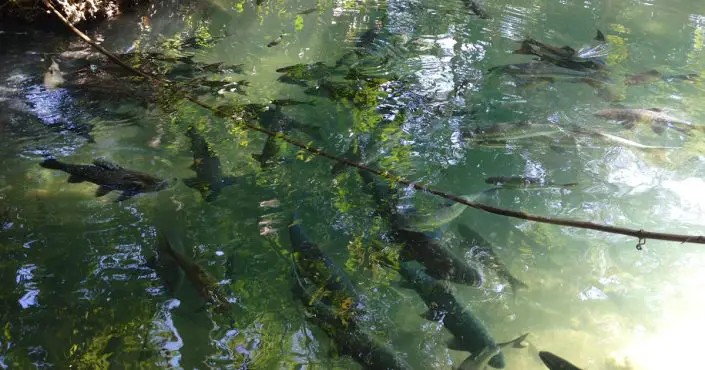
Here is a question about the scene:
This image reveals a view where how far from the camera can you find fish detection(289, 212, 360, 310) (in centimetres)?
319

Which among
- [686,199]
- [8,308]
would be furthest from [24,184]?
[686,199]

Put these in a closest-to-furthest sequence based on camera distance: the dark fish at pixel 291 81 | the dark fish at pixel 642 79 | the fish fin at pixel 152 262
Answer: the fish fin at pixel 152 262 < the dark fish at pixel 291 81 < the dark fish at pixel 642 79

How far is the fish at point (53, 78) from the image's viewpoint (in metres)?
5.70

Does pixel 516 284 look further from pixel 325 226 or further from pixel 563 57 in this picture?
pixel 563 57

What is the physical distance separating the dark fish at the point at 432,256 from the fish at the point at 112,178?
6.94ft

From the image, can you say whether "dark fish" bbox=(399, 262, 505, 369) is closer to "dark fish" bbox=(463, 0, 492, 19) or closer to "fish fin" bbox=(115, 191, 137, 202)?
"fish fin" bbox=(115, 191, 137, 202)

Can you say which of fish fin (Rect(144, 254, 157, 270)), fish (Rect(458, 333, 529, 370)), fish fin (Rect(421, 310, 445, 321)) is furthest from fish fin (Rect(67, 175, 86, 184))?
fish (Rect(458, 333, 529, 370))

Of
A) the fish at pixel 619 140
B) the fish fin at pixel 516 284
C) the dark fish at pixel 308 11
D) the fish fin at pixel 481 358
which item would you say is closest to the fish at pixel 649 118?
the fish at pixel 619 140

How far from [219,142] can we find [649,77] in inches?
245

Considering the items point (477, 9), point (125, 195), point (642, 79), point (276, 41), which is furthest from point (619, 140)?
point (276, 41)

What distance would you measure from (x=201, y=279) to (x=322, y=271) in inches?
33.3

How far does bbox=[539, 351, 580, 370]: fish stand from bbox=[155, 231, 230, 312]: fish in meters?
2.08

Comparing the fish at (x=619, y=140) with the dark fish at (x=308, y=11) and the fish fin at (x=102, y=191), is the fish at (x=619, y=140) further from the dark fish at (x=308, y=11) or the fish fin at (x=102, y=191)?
the dark fish at (x=308, y=11)

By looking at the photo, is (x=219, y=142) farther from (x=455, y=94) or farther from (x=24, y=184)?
(x=455, y=94)
